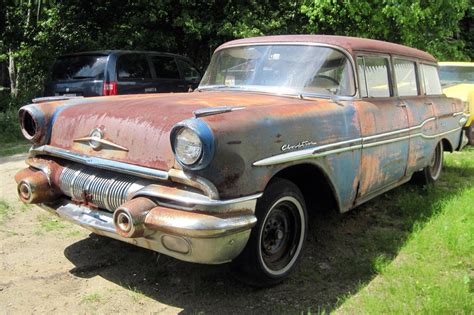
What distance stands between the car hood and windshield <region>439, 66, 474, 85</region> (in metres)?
7.58

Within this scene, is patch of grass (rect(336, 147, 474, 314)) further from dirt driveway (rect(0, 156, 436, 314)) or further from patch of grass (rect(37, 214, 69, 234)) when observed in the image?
patch of grass (rect(37, 214, 69, 234))

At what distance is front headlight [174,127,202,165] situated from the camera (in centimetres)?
288

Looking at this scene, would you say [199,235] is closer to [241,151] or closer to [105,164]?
[241,151]

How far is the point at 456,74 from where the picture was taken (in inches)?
412

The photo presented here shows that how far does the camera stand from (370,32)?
476 inches

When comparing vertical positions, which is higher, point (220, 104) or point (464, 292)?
point (220, 104)

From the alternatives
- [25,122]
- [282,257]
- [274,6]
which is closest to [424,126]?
[282,257]

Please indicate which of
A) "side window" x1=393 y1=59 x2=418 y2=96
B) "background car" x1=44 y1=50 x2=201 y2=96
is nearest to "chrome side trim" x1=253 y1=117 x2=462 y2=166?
"side window" x1=393 y1=59 x2=418 y2=96

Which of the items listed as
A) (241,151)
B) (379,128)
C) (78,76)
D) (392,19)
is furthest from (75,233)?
(392,19)

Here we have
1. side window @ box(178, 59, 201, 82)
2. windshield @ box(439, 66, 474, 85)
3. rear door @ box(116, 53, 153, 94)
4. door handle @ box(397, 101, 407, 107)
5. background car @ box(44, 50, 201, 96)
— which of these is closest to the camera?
door handle @ box(397, 101, 407, 107)

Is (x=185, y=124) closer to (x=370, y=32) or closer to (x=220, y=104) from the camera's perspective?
(x=220, y=104)

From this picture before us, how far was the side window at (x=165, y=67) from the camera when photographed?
10570 millimetres

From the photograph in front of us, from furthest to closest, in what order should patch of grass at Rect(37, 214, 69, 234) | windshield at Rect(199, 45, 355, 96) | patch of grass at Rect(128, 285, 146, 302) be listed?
patch of grass at Rect(37, 214, 69, 234) → windshield at Rect(199, 45, 355, 96) → patch of grass at Rect(128, 285, 146, 302)

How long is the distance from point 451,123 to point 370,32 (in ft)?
20.8
